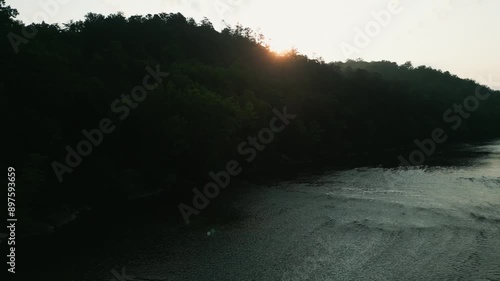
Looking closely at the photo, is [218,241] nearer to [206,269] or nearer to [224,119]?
[206,269]

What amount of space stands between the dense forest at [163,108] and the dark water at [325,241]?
9.18m

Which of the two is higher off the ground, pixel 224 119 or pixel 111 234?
pixel 224 119

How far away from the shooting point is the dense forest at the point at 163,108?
1332 inches

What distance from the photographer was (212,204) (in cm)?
3934

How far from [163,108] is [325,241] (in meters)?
27.8

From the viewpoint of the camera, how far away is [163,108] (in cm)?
4594

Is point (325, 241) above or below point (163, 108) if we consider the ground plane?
below

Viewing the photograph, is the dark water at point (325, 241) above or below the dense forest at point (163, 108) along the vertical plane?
below

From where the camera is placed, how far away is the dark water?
21.3 meters

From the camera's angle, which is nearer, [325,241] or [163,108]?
[325,241]

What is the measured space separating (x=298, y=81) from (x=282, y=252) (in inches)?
3229

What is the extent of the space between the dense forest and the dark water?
918cm

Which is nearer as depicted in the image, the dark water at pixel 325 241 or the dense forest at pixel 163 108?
the dark water at pixel 325 241

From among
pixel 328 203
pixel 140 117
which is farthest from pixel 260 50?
pixel 328 203
